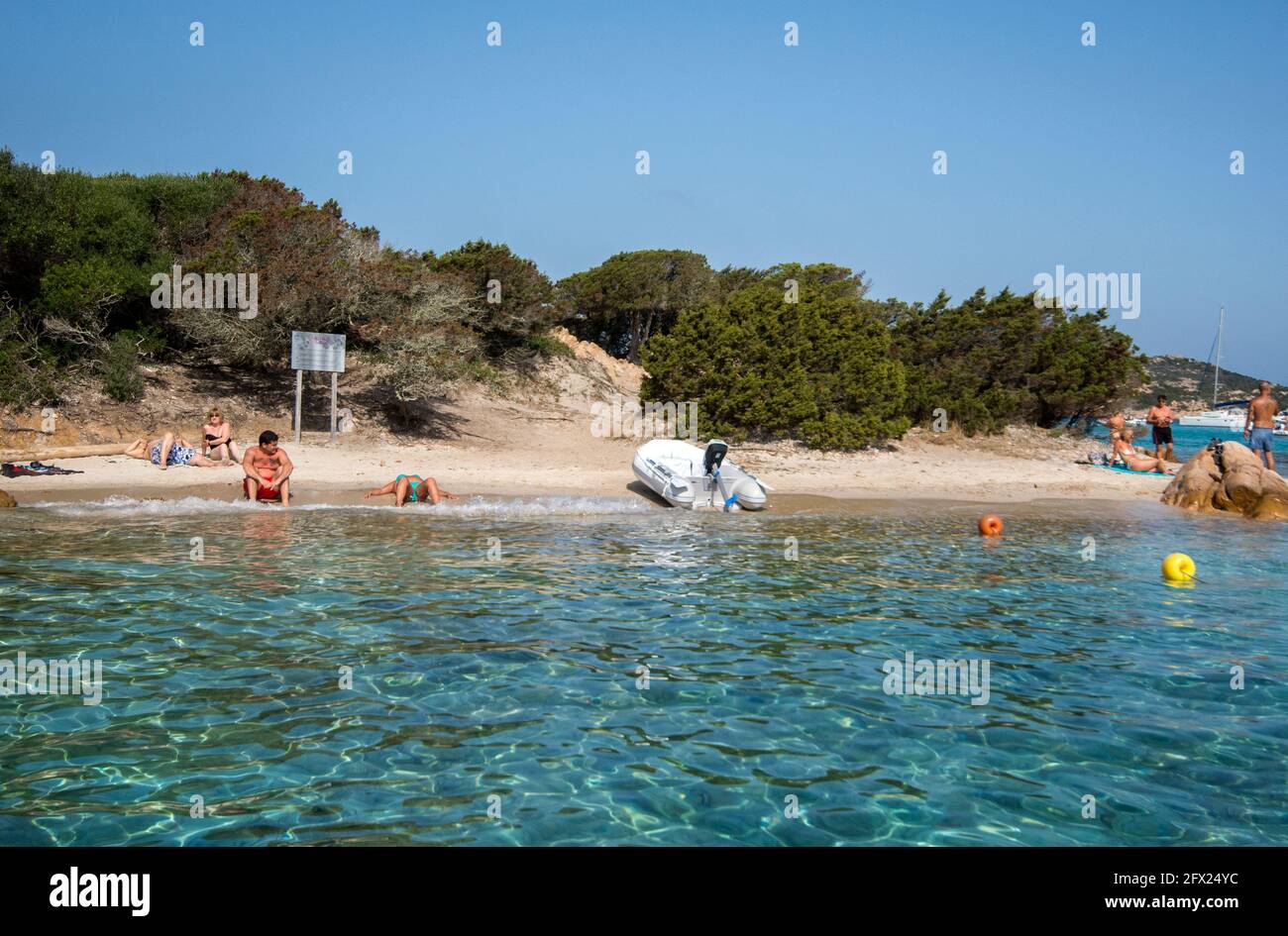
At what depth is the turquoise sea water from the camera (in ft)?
16.2

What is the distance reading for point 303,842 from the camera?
450 centimetres

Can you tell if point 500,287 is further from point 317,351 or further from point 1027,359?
point 1027,359

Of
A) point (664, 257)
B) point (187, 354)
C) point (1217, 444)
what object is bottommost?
point (1217, 444)

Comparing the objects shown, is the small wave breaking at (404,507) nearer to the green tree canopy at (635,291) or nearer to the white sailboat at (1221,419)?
the green tree canopy at (635,291)

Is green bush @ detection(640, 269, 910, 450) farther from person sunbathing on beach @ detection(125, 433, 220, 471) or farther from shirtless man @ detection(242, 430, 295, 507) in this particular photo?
person sunbathing on beach @ detection(125, 433, 220, 471)

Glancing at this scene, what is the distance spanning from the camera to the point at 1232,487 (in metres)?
18.7

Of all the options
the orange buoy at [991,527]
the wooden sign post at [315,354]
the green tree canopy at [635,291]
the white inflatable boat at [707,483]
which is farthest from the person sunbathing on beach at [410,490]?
the green tree canopy at [635,291]

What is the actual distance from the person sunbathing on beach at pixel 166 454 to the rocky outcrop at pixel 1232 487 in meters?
19.1

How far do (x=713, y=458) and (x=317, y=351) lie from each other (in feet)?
31.8

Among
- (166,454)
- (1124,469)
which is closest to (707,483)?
(166,454)

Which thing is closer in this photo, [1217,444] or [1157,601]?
[1157,601]
